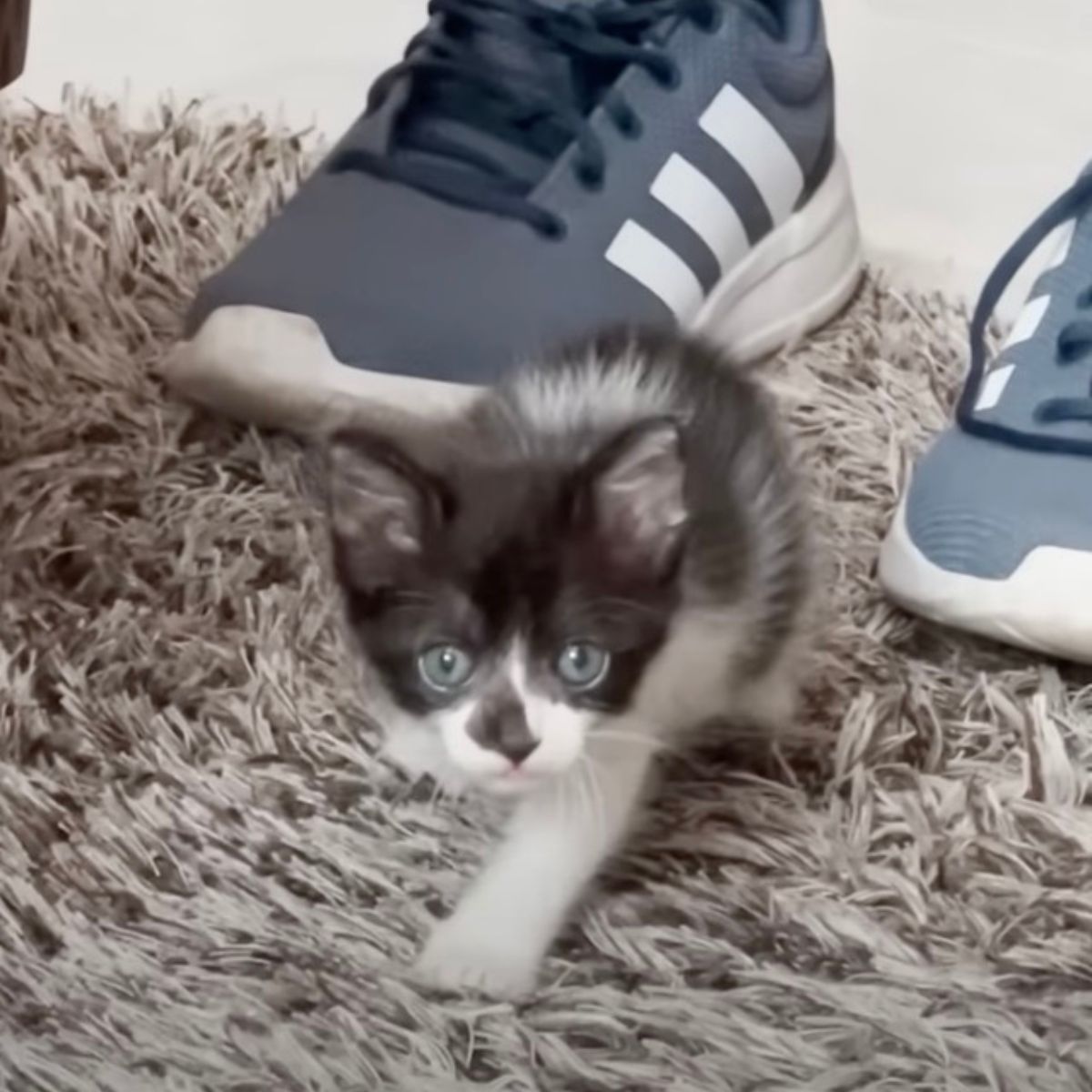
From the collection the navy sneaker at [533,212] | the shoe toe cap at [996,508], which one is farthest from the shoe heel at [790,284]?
the shoe toe cap at [996,508]

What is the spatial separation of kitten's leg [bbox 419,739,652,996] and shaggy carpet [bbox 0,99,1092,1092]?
0.04 feet

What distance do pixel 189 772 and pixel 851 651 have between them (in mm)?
342

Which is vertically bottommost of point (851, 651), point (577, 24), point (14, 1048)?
point (14, 1048)

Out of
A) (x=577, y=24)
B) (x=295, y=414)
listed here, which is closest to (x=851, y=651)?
(x=295, y=414)

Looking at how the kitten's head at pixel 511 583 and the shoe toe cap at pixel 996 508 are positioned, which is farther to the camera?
the shoe toe cap at pixel 996 508

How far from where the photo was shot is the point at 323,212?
114 centimetres

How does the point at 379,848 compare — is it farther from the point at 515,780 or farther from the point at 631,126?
the point at 631,126

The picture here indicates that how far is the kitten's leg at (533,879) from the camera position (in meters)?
0.77

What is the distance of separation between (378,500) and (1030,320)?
1.59 ft

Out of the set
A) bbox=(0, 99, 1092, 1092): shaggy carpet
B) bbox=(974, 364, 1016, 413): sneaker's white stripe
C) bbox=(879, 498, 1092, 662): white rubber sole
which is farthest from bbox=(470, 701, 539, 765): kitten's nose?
bbox=(974, 364, 1016, 413): sneaker's white stripe

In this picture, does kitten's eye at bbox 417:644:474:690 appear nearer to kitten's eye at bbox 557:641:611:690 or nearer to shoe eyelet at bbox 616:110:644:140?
kitten's eye at bbox 557:641:611:690

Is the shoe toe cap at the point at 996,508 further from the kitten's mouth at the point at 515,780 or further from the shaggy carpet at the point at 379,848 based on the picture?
the kitten's mouth at the point at 515,780

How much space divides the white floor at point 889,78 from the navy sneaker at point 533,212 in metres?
0.23

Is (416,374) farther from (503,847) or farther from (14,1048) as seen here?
(14,1048)
